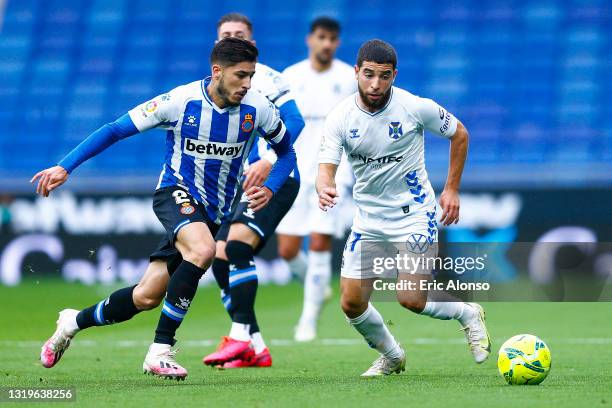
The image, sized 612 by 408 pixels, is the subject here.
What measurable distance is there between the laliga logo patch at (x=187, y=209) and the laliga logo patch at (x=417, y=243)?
1296 mm

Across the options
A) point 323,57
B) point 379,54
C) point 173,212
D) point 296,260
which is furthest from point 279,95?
point 296,260

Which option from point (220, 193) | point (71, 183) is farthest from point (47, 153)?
point (220, 193)

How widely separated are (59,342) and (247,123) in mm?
1681

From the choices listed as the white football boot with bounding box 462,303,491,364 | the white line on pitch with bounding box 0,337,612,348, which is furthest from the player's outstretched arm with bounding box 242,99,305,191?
the white line on pitch with bounding box 0,337,612,348

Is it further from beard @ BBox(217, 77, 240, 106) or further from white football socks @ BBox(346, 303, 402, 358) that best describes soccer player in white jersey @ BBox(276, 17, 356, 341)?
beard @ BBox(217, 77, 240, 106)

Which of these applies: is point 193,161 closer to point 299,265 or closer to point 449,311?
point 449,311

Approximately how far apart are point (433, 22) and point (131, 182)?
6.18m

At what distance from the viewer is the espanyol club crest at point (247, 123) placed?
22.8ft

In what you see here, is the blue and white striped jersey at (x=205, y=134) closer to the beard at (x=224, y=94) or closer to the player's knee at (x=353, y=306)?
the beard at (x=224, y=94)

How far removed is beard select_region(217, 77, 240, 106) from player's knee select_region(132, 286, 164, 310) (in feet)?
3.82

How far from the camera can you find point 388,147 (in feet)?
23.1

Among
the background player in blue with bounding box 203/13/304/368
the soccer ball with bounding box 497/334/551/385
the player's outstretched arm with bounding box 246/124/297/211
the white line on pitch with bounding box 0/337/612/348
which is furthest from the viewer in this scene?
the white line on pitch with bounding box 0/337/612/348

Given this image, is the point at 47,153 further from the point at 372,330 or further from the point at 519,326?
the point at 372,330

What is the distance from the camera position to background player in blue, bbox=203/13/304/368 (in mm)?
7773
